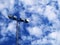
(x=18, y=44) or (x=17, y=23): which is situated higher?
(x=17, y=23)

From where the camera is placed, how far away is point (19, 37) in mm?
48531

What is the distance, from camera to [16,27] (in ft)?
162

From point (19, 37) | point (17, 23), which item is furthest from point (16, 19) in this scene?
point (19, 37)

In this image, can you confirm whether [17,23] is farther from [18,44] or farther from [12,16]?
[18,44]

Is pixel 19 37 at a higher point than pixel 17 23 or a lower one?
lower

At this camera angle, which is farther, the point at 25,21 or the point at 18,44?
the point at 25,21

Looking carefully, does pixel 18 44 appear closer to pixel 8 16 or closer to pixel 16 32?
pixel 16 32

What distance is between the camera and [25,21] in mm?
50875

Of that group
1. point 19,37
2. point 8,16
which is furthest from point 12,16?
point 19,37

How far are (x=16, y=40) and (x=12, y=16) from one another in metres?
4.93

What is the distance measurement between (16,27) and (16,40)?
9.26ft

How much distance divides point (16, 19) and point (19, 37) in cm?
384

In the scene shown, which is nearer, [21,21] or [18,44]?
[18,44]

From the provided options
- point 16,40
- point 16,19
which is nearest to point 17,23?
point 16,19
